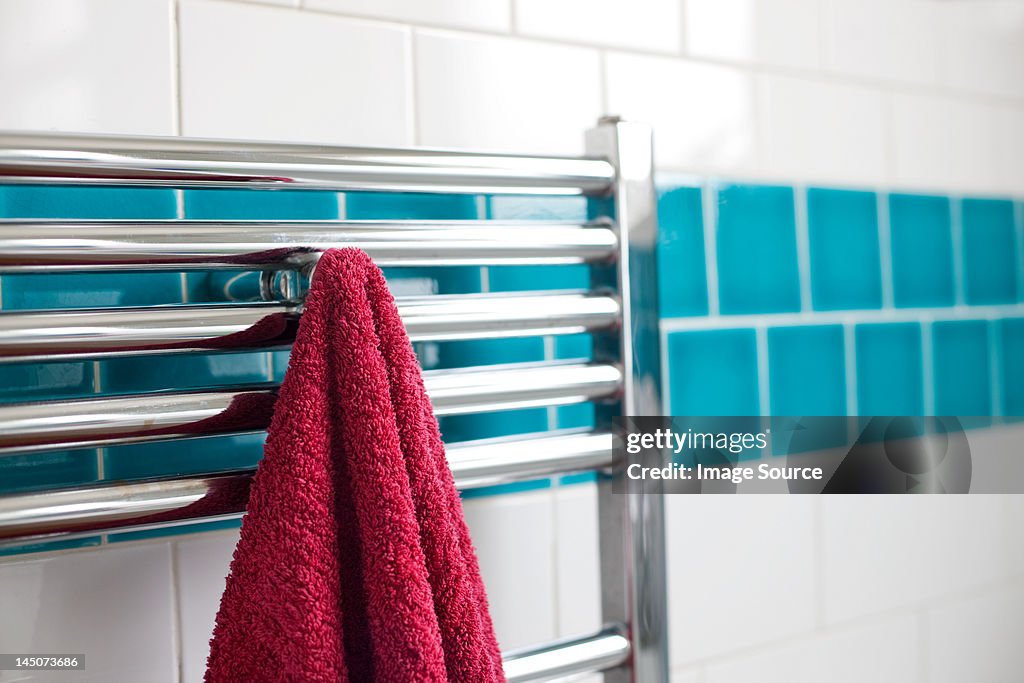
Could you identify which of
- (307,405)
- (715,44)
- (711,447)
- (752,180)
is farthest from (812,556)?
(307,405)

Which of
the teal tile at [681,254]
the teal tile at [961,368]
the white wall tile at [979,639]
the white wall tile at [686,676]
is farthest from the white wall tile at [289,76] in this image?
the white wall tile at [979,639]

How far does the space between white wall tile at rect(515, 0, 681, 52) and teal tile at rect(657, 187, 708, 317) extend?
109 mm

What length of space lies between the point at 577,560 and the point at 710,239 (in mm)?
255

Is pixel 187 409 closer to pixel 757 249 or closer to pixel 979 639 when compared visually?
pixel 757 249

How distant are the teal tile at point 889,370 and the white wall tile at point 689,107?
0.64 ft

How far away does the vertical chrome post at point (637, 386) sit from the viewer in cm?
53

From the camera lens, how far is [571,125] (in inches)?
24.4

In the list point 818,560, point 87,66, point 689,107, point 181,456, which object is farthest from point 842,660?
point 87,66

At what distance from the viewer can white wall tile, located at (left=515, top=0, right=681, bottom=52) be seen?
0.60 meters

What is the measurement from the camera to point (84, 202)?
0.45 metres

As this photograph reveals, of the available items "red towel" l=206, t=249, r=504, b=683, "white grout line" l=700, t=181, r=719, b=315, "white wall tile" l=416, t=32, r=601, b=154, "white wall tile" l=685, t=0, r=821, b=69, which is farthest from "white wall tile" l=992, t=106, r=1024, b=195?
"red towel" l=206, t=249, r=504, b=683

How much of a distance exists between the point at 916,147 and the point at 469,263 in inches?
20.7

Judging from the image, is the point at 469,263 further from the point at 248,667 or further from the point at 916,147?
the point at 916,147

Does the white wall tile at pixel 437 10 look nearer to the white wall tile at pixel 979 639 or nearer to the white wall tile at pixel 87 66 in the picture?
the white wall tile at pixel 87 66
